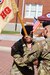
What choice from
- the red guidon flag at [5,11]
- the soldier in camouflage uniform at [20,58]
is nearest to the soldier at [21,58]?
the soldier in camouflage uniform at [20,58]

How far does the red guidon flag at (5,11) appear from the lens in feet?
21.0

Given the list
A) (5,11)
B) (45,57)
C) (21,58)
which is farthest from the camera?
(5,11)

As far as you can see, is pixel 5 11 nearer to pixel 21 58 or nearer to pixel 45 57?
pixel 21 58

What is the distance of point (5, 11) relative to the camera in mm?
6516

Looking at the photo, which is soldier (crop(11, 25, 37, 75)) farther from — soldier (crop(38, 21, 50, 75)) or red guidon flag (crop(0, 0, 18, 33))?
soldier (crop(38, 21, 50, 75))

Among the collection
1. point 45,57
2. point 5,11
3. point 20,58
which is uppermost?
point 5,11

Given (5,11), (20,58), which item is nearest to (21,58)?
(20,58)

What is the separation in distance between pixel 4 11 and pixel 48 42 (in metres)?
1.71

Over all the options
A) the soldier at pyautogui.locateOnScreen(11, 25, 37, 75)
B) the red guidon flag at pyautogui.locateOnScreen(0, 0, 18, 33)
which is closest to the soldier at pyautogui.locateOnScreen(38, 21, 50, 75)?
the soldier at pyautogui.locateOnScreen(11, 25, 37, 75)

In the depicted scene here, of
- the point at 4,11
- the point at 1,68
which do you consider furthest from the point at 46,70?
the point at 1,68

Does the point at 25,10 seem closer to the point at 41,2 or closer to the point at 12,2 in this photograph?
the point at 41,2

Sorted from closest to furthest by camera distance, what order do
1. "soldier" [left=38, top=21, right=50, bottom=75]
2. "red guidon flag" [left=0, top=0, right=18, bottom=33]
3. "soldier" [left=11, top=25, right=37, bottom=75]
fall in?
"soldier" [left=38, top=21, right=50, bottom=75] < "soldier" [left=11, top=25, right=37, bottom=75] < "red guidon flag" [left=0, top=0, right=18, bottom=33]

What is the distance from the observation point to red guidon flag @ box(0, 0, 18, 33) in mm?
6410

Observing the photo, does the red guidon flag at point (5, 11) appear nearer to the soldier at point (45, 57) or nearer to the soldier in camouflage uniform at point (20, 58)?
the soldier in camouflage uniform at point (20, 58)
